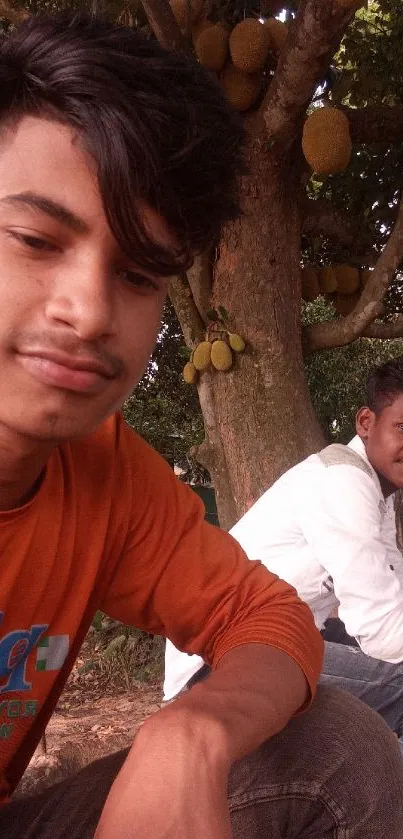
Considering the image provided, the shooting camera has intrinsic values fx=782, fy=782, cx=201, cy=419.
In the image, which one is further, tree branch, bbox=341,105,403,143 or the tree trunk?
tree branch, bbox=341,105,403,143

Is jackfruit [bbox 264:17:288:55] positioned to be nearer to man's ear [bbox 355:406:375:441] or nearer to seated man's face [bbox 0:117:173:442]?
man's ear [bbox 355:406:375:441]

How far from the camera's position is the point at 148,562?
4.48 ft

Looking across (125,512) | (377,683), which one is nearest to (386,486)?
(377,683)

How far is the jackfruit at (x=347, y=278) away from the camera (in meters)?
4.19

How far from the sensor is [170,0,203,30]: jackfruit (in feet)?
11.8

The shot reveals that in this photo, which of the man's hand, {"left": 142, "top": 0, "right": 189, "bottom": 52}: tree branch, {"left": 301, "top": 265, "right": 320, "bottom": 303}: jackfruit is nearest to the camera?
the man's hand

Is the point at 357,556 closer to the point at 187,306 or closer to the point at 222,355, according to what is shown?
the point at 222,355

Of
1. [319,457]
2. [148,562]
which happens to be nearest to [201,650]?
[148,562]

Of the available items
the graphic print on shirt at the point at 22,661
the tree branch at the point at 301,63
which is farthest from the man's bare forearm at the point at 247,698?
the tree branch at the point at 301,63

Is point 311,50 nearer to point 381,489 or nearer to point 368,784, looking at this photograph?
point 381,489

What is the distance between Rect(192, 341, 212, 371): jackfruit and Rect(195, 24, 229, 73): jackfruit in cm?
121

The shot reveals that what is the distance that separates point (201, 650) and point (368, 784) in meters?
0.35

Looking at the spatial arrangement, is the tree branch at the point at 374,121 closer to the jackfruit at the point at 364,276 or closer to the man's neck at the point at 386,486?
the jackfruit at the point at 364,276

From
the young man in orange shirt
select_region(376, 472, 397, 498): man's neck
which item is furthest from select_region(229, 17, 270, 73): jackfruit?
the young man in orange shirt
